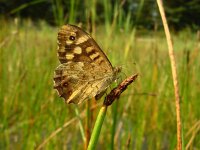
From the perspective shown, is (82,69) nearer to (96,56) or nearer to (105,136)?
(96,56)

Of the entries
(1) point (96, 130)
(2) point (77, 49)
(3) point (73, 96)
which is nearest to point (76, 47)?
(2) point (77, 49)

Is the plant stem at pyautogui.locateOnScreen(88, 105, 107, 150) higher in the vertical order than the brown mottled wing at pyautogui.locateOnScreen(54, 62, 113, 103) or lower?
lower

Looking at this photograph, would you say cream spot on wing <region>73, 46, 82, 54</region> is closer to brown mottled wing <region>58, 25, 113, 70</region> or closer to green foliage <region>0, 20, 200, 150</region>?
brown mottled wing <region>58, 25, 113, 70</region>

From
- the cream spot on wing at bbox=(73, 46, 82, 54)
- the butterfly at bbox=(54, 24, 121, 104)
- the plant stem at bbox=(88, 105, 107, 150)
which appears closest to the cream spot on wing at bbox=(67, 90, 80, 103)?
the butterfly at bbox=(54, 24, 121, 104)

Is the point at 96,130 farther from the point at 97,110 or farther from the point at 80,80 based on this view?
the point at 97,110

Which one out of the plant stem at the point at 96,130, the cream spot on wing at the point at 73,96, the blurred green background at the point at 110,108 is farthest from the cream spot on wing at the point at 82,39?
the plant stem at the point at 96,130

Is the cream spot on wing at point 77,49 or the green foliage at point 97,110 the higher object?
the cream spot on wing at point 77,49

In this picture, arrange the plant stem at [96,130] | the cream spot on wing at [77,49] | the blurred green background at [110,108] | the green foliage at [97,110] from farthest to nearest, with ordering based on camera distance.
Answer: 1. the green foliage at [97,110]
2. the blurred green background at [110,108]
3. the cream spot on wing at [77,49]
4. the plant stem at [96,130]

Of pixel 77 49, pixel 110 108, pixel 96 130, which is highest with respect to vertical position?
pixel 77 49

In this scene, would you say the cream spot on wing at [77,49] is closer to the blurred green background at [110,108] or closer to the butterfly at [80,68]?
the butterfly at [80,68]
